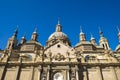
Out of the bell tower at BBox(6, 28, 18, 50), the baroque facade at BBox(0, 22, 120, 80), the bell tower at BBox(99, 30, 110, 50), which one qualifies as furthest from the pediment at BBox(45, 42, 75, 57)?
the bell tower at BBox(99, 30, 110, 50)

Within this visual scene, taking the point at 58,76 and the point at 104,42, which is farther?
the point at 104,42

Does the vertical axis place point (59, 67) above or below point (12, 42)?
below

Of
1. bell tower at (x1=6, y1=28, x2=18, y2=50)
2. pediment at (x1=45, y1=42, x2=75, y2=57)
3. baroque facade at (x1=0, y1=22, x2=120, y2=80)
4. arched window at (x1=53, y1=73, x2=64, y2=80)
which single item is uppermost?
bell tower at (x1=6, y1=28, x2=18, y2=50)

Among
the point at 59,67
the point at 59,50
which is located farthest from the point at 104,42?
the point at 59,67

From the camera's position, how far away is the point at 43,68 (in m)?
32.8

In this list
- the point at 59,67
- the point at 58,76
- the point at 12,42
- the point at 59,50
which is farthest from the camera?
the point at 12,42

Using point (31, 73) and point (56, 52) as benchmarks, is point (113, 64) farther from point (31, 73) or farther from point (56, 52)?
point (31, 73)

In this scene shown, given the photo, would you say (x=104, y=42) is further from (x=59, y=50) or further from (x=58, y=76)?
(x=58, y=76)

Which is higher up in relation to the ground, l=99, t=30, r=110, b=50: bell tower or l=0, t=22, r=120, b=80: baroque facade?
l=99, t=30, r=110, b=50: bell tower

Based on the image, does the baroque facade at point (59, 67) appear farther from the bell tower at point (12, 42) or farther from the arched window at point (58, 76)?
the bell tower at point (12, 42)

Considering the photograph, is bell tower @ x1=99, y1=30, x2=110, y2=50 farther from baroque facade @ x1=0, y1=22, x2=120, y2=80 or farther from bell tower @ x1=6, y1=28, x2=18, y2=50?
bell tower @ x1=6, y1=28, x2=18, y2=50

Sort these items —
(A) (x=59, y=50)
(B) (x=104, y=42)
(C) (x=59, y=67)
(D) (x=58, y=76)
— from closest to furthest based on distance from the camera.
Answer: (D) (x=58, y=76) → (C) (x=59, y=67) → (A) (x=59, y=50) → (B) (x=104, y=42)

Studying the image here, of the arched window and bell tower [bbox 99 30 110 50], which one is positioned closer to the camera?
the arched window

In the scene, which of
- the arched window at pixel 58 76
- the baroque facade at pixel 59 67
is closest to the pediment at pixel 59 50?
the baroque facade at pixel 59 67
